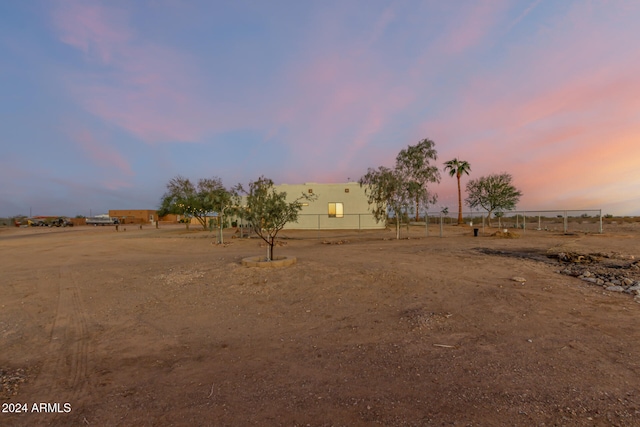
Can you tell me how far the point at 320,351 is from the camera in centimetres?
502

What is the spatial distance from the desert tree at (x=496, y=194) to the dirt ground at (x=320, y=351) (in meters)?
31.3

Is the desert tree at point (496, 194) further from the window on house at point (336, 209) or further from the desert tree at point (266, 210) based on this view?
the desert tree at point (266, 210)

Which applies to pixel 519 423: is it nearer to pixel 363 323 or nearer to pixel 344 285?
pixel 363 323

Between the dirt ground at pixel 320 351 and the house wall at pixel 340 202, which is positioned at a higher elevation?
the house wall at pixel 340 202

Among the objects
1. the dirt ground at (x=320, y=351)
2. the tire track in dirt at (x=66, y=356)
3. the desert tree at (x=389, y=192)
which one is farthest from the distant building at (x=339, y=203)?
the tire track in dirt at (x=66, y=356)

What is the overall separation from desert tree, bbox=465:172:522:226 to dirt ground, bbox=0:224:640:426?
103 feet

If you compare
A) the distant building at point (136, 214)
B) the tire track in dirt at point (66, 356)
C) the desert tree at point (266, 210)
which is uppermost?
the distant building at point (136, 214)

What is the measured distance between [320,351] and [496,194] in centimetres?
4003

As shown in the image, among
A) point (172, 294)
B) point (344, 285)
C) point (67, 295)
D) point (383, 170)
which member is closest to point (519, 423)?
point (344, 285)

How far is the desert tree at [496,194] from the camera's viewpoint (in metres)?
38.5

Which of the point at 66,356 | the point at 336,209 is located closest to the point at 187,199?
the point at 336,209

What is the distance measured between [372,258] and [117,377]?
10390 millimetres

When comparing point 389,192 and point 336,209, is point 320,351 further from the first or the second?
point 336,209

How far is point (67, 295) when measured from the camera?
8.41 m
